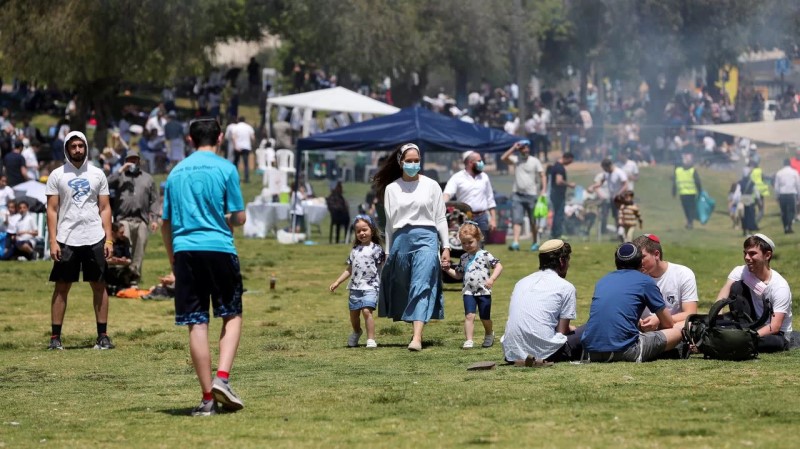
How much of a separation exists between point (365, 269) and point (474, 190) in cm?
757

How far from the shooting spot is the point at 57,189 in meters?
13.1

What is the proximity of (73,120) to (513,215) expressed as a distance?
19575mm

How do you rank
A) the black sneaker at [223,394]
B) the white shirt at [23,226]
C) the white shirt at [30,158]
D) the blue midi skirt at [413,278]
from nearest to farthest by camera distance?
the black sneaker at [223,394]
the blue midi skirt at [413,278]
the white shirt at [23,226]
the white shirt at [30,158]

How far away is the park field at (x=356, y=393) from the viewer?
25.7 feet

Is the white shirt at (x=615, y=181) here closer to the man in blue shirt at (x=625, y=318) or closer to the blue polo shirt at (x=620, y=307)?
the man in blue shirt at (x=625, y=318)

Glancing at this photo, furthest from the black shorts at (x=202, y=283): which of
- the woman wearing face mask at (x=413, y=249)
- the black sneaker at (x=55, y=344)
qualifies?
the black sneaker at (x=55, y=344)

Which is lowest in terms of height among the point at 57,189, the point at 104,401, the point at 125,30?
the point at 104,401

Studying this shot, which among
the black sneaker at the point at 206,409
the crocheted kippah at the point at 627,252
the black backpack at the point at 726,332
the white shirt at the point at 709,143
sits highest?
the white shirt at the point at 709,143

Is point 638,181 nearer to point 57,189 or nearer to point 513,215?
point 513,215

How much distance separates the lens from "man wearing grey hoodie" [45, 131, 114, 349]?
42.9 ft

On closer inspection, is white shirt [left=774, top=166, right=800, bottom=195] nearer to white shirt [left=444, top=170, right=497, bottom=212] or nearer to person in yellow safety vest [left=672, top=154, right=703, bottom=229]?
person in yellow safety vest [left=672, top=154, right=703, bottom=229]

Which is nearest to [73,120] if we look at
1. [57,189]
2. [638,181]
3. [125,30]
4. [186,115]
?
[125,30]

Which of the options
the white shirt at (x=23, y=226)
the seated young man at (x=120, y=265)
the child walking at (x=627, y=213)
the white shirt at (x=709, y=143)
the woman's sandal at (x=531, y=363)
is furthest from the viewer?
the white shirt at (x=709, y=143)

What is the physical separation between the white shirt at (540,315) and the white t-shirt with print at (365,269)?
2416mm
